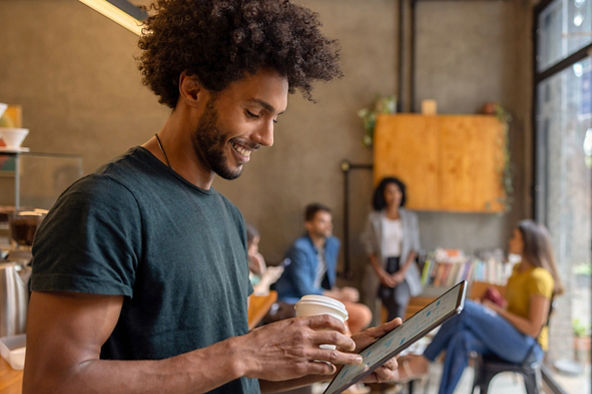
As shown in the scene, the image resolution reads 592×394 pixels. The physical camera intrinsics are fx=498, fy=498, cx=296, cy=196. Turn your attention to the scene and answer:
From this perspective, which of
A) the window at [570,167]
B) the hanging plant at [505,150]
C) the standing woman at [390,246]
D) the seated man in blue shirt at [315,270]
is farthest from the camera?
the hanging plant at [505,150]

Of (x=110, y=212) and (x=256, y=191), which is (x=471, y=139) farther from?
(x=110, y=212)

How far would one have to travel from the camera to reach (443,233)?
17.3 ft

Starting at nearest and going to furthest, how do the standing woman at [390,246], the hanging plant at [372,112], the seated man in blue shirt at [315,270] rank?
the seated man in blue shirt at [315,270], the standing woman at [390,246], the hanging plant at [372,112]

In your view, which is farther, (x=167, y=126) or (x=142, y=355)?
(x=167, y=126)

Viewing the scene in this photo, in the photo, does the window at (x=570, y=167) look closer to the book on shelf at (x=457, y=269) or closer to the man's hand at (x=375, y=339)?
the book on shelf at (x=457, y=269)

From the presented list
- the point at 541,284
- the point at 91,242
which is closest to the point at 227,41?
the point at 91,242

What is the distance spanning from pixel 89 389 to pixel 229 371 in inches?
8.0

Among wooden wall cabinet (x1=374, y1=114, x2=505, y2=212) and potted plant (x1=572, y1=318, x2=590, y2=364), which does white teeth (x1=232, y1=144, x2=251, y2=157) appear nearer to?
wooden wall cabinet (x1=374, y1=114, x2=505, y2=212)

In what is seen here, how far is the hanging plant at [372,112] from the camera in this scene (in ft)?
16.7

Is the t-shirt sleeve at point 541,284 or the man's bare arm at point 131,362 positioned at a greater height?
the man's bare arm at point 131,362

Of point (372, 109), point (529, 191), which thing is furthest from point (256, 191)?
point (529, 191)

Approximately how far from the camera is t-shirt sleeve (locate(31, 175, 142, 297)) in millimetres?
727

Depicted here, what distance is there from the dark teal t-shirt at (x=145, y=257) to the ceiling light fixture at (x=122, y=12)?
16.6 inches

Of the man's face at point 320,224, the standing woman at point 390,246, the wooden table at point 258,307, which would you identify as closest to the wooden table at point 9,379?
the wooden table at point 258,307
